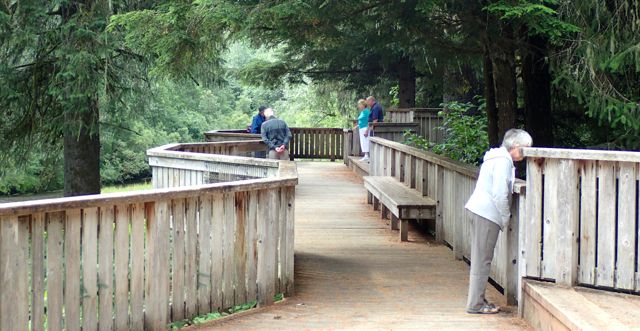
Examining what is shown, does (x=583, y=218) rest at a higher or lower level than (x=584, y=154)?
lower

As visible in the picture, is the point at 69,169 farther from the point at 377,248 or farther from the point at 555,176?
the point at 555,176

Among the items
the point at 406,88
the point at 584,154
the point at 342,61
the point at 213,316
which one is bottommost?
→ the point at 213,316

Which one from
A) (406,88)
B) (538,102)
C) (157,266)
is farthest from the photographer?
(406,88)

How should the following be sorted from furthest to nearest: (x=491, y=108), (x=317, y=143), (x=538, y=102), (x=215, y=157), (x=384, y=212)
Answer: (x=317, y=143) < (x=384, y=212) < (x=491, y=108) < (x=538, y=102) < (x=215, y=157)

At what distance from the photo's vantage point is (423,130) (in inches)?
985

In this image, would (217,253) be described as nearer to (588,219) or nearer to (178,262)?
(178,262)

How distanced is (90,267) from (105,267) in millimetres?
156

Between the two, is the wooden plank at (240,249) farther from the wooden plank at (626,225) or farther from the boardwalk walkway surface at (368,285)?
the wooden plank at (626,225)

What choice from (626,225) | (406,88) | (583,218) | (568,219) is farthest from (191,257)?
(406,88)

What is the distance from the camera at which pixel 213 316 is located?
27.2 ft

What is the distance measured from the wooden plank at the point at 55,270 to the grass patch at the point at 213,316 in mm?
1368

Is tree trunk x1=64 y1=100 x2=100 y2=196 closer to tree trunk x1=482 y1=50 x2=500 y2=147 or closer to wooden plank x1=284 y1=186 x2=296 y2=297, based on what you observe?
tree trunk x1=482 y1=50 x2=500 y2=147

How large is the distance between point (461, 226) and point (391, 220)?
10.4 feet

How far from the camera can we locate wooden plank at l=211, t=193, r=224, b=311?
25.9 feet
